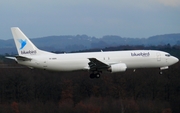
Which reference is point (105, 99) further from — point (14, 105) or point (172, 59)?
point (172, 59)

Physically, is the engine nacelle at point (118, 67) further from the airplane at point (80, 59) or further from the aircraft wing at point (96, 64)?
the aircraft wing at point (96, 64)

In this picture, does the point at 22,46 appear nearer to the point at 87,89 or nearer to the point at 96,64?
the point at 96,64

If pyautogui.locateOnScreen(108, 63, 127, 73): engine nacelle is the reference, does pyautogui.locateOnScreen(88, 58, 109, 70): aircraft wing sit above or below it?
above

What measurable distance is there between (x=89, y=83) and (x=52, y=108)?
11189mm

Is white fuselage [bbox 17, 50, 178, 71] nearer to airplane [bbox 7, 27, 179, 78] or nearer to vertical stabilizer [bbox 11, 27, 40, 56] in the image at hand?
airplane [bbox 7, 27, 179, 78]

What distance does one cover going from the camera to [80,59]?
235 ft

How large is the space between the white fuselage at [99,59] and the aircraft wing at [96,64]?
62 centimetres

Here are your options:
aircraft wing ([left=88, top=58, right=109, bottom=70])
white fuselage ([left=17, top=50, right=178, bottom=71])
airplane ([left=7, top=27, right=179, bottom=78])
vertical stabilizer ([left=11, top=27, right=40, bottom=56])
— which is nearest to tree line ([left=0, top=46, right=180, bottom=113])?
white fuselage ([left=17, top=50, right=178, bottom=71])

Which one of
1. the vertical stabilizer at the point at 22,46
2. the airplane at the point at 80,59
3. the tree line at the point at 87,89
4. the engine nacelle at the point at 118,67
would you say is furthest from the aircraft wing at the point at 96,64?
the tree line at the point at 87,89

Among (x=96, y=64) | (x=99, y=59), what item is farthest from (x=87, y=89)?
(x=96, y=64)

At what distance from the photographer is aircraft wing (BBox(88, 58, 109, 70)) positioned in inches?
2773

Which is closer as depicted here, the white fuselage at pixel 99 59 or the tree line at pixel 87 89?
the white fuselage at pixel 99 59

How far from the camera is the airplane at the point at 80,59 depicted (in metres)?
70.6

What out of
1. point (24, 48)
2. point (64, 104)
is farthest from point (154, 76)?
point (24, 48)
